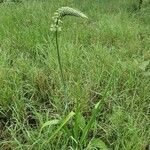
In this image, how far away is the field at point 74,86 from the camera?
7.68 ft

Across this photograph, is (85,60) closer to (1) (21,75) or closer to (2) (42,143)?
(1) (21,75)

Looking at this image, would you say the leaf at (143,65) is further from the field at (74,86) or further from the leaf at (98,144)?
the leaf at (98,144)

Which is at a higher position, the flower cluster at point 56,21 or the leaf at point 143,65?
the flower cluster at point 56,21

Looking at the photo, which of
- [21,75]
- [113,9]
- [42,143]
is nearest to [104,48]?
[21,75]

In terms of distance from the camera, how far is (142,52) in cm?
366

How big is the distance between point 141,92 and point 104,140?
0.57 m

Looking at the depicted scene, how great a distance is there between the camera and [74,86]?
2.82 meters

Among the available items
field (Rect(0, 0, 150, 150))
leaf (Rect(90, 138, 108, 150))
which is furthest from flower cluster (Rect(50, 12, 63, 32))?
leaf (Rect(90, 138, 108, 150))

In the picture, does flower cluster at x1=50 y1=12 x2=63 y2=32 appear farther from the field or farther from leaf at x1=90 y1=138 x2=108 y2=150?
leaf at x1=90 y1=138 x2=108 y2=150

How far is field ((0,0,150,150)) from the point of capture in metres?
2.34

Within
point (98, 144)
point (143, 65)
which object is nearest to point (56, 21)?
point (98, 144)

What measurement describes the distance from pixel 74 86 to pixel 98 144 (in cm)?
62

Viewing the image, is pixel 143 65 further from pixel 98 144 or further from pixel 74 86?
pixel 98 144

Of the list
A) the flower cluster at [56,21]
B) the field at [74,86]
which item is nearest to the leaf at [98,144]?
the field at [74,86]
